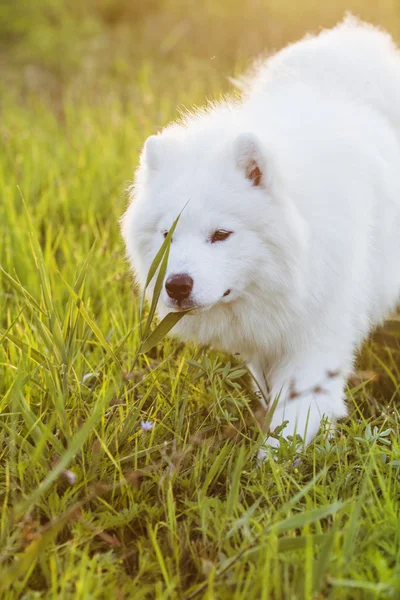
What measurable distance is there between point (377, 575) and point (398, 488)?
427 mm

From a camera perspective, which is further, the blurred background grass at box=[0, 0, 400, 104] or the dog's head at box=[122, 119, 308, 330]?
the blurred background grass at box=[0, 0, 400, 104]

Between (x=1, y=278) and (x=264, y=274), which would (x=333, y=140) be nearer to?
(x=264, y=274)

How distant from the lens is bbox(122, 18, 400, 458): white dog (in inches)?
104

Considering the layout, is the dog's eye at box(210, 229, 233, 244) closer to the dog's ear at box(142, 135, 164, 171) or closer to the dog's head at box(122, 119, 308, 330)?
the dog's head at box(122, 119, 308, 330)

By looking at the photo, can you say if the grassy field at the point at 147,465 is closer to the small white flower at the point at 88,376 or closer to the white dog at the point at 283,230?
the small white flower at the point at 88,376

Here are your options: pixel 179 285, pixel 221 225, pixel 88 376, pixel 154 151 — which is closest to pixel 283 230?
pixel 221 225

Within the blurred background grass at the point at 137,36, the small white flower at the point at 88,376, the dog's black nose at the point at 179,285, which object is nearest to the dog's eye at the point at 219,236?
the dog's black nose at the point at 179,285

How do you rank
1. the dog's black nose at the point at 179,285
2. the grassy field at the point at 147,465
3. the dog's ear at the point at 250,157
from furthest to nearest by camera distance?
the dog's ear at the point at 250,157
the dog's black nose at the point at 179,285
the grassy field at the point at 147,465

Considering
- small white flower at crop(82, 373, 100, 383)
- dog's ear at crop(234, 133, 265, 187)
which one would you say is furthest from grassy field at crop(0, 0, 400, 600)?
→ dog's ear at crop(234, 133, 265, 187)

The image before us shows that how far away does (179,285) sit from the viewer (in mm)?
2482

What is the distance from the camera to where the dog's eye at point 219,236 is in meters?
2.63

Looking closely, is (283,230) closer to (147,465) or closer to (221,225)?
(221,225)

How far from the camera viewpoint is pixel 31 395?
2.90 meters

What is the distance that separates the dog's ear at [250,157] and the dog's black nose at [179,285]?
1.64 ft
